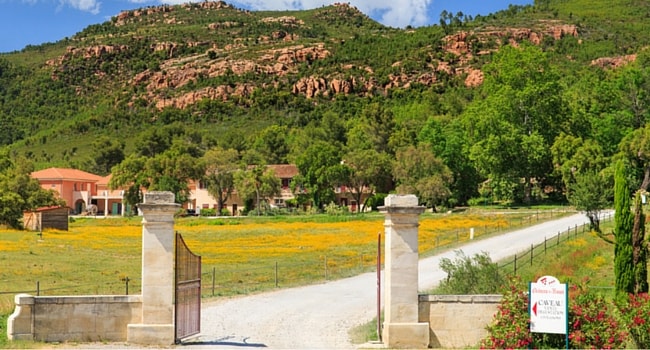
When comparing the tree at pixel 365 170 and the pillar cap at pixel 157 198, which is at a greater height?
the tree at pixel 365 170

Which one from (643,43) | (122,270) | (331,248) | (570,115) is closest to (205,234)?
(331,248)

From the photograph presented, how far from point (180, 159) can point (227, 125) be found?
266 feet

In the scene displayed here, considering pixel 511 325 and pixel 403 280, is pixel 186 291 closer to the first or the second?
pixel 403 280

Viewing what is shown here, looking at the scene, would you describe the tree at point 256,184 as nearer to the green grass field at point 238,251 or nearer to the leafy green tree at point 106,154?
the green grass field at point 238,251

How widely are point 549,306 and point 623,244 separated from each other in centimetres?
509

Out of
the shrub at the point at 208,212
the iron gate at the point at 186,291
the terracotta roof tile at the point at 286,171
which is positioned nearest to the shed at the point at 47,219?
the shrub at the point at 208,212

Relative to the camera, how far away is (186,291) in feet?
55.5

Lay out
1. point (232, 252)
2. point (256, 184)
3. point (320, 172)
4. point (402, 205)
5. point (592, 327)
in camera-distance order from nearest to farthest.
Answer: point (592, 327) < point (402, 205) < point (232, 252) < point (320, 172) < point (256, 184)

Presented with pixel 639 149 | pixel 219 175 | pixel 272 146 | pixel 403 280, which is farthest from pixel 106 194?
pixel 403 280

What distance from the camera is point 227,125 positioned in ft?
584

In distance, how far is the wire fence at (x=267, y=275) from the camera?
87.9 ft

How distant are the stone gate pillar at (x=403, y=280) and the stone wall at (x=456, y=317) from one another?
1.00 feet

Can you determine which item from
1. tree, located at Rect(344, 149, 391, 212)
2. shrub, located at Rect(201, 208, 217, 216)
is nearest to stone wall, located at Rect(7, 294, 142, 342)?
tree, located at Rect(344, 149, 391, 212)

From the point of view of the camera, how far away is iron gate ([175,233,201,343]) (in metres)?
16.8
